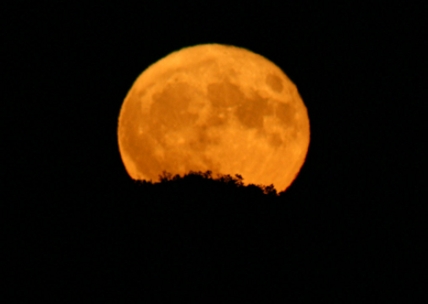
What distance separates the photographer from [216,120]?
5906 millimetres

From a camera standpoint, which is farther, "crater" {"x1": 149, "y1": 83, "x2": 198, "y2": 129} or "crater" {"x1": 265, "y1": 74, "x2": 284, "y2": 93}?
"crater" {"x1": 265, "y1": 74, "x2": 284, "y2": 93}

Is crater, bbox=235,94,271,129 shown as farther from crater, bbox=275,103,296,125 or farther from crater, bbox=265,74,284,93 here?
crater, bbox=265,74,284,93

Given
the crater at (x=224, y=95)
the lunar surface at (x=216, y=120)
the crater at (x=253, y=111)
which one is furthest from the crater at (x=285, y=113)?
the crater at (x=224, y=95)

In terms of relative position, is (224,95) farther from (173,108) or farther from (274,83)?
(274,83)

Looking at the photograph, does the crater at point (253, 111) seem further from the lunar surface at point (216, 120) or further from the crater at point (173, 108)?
the crater at point (173, 108)

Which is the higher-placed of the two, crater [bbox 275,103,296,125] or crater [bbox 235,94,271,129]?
crater [bbox 275,103,296,125]

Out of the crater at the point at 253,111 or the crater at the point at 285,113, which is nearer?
the crater at the point at 253,111

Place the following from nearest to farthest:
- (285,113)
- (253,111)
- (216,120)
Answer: (216,120), (253,111), (285,113)

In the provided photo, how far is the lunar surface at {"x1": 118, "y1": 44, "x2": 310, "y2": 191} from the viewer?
5.92 meters

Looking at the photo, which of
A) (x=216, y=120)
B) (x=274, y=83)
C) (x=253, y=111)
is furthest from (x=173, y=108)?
(x=274, y=83)

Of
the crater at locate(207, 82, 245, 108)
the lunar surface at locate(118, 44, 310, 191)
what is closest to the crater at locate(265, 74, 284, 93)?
the lunar surface at locate(118, 44, 310, 191)

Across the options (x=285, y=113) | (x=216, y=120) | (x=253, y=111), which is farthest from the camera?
(x=285, y=113)

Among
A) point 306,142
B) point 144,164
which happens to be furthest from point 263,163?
point 144,164

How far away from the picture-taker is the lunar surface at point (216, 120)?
19.4 feet
